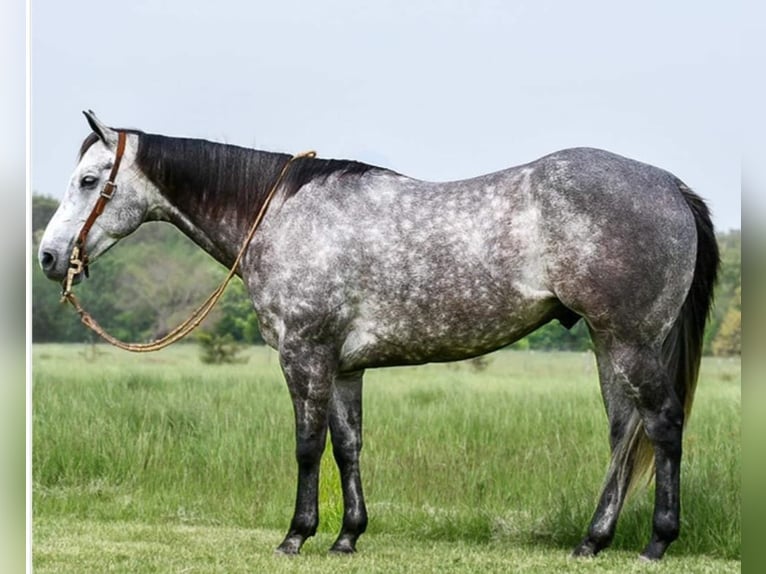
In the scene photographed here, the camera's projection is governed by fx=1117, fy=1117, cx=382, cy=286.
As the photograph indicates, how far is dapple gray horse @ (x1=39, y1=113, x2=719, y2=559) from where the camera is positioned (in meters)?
6.03

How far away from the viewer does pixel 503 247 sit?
20.3 ft

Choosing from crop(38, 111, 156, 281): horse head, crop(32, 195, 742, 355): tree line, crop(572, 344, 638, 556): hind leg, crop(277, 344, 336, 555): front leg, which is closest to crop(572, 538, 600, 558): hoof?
crop(572, 344, 638, 556): hind leg

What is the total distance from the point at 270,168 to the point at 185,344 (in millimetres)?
18042

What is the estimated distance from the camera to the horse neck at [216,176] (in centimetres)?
670

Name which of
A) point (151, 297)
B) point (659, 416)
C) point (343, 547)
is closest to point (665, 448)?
point (659, 416)

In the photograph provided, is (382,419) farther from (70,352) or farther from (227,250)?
(70,352)

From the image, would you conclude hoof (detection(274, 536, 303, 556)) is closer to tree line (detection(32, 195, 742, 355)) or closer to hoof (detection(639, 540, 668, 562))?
hoof (detection(639, 540, 668, 562))

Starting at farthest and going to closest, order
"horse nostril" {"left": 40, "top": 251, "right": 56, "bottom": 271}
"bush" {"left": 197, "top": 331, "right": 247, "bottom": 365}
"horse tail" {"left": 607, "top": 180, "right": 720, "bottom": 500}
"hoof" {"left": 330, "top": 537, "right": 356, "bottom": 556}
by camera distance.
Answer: "bush" {"left": 197, "top": 331, "right": 247, "bottom": 365}
"horse nostril" {"left": 40, "top": 251, "right": 56, "bottom": 271}
"hoof" {"left": 330, "top": 537, "right": 356, "bottom": 556}
"horse tail" {"left": 607, "top": 180, "right": 720, "bottom": 500}

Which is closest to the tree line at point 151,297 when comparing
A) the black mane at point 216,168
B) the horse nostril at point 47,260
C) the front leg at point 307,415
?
the black mane at point 216,168

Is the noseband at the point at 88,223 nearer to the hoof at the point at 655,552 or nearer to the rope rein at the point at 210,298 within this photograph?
the rope rein at the point at 210,298

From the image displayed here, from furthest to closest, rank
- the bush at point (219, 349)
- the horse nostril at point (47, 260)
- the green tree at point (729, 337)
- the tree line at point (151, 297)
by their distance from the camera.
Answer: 1. the tree line at point (151, 297)
2. the bush at point (219, 349)
3. the green tree at point (729, 337)
4. the horse nostril at point (47, 260)

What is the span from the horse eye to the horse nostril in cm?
45

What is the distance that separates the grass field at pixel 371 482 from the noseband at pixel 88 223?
1.72m

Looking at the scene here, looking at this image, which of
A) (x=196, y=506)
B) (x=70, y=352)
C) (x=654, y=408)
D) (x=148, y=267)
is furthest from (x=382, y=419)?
(x=148, y=267)
